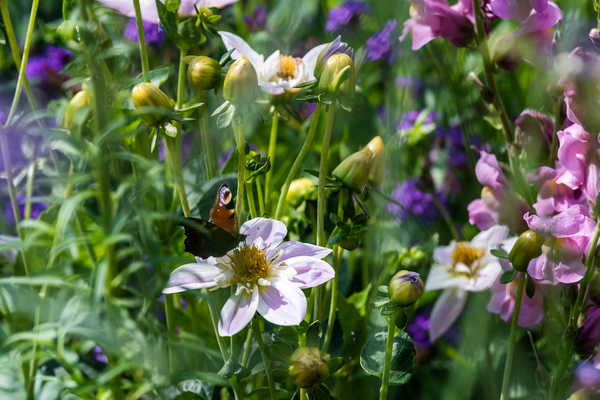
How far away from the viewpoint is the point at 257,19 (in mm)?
1280

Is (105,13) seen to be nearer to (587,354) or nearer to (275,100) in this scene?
(275,100)

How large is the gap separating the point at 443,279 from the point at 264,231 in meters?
0.27

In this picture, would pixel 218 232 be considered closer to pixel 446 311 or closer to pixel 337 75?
pixel 337 75

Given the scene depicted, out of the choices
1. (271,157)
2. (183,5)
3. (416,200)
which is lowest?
(416,200)

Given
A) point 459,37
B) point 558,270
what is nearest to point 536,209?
point 558,270

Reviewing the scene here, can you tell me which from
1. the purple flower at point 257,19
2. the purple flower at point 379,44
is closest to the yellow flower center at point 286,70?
the purple flower at point 379,44

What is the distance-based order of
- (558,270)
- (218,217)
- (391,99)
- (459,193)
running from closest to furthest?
1. (218,217)
2. (558,270)
3. (391,99)
4. (459,193)

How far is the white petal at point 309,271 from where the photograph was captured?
0.53 m

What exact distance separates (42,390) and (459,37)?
1.49 ft

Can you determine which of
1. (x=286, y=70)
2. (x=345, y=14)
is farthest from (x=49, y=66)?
(x=286, y=70)

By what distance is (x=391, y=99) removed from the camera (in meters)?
0.73

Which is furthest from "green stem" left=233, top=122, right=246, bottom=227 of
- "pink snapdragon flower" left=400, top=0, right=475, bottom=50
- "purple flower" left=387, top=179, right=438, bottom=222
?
"purple flower" left=387, top=179, right=438, bottom=222

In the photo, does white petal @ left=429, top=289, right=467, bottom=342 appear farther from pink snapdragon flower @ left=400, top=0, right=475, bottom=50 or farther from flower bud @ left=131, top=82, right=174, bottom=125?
flower bud @ left=131, top=82, right=174, bottom=125

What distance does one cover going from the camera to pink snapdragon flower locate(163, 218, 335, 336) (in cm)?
52
